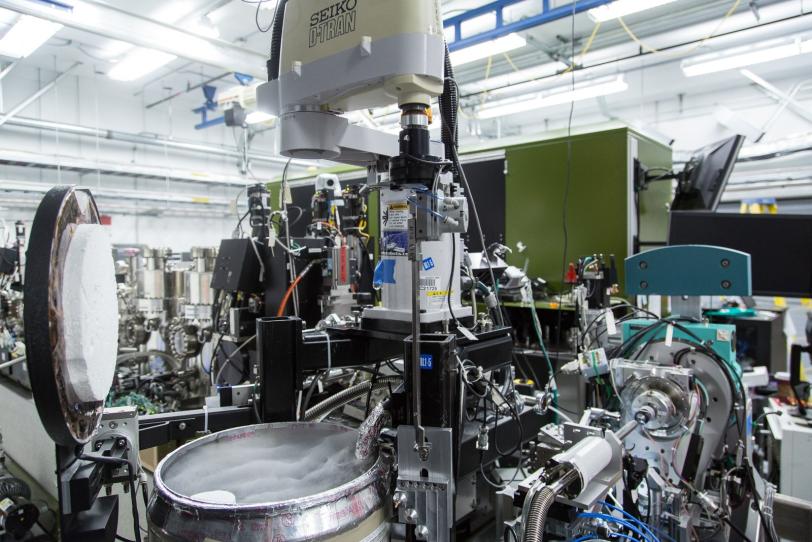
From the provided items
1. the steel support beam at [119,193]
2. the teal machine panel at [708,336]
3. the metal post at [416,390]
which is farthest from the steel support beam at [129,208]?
the teal machine panel at [708,336]

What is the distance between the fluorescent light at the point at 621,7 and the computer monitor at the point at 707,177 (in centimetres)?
90

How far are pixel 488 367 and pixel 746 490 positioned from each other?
2.64 ft

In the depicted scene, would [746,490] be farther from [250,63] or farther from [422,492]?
[250,63]

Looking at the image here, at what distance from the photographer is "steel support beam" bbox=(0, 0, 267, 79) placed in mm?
2897

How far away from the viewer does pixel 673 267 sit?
1.52 metres

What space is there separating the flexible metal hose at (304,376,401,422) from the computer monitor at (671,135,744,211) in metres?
2.21

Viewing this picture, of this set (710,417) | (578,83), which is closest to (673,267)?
(710,417)

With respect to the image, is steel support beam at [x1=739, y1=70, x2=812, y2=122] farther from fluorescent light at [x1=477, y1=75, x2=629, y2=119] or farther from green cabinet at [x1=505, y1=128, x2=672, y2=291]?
green cabinet at [x1=505, y1=128, x2=672, y2=291]

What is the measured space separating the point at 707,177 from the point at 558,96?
2519 mm

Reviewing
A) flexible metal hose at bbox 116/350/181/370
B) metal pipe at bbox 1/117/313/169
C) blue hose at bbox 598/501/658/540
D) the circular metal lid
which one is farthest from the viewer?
metal pipe at bbox 1/117/313/169

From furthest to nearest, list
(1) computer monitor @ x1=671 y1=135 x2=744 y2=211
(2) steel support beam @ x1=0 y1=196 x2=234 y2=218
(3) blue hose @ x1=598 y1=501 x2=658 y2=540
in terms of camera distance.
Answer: (2) steel support beam @ x1=0 y1=196 x2=234 y2=218, (1) computer monitor @ x1=671 y1=135 x2=744 y2=211, (3) blue hose @ x1=598 y1=501 x2=658 y2=540

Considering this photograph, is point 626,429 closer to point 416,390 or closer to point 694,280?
point 694,280

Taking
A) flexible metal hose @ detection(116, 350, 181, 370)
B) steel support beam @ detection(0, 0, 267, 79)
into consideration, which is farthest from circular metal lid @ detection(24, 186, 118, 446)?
flexible metal hose @ detection(116, 350, 181, 370)

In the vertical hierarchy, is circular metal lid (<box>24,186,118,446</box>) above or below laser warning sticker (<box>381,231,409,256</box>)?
below
